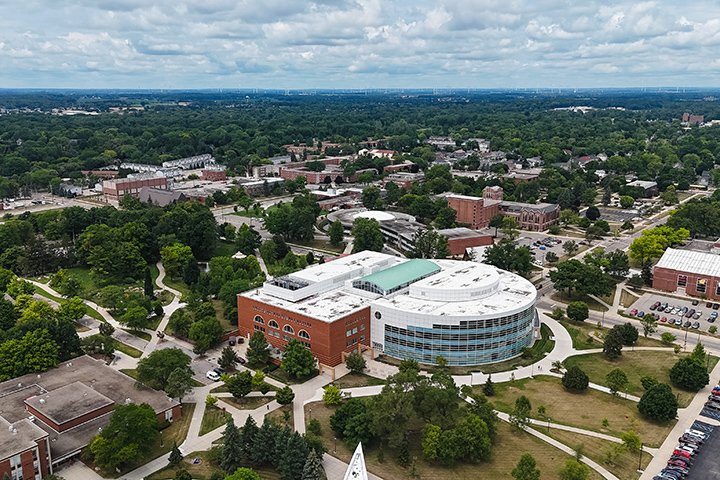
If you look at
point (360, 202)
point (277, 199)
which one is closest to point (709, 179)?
point (360, 202)

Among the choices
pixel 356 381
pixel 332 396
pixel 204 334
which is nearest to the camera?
pixel 332 396

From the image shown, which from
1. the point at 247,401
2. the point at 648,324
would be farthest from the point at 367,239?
the point at 247,401

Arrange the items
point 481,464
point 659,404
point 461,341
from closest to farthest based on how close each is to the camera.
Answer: point 481,464
point 659,404
point 461,341

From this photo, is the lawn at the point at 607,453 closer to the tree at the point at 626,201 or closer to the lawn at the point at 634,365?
the lawn at the point at 634,365

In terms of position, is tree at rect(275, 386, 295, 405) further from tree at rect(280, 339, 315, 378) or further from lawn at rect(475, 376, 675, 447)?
lawn at rect(475, 376, 675, 447)

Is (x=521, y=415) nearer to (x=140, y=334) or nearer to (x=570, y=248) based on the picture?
(x=140, y=334)

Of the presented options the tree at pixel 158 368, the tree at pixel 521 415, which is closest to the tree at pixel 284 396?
the tree at pixel 158 368
